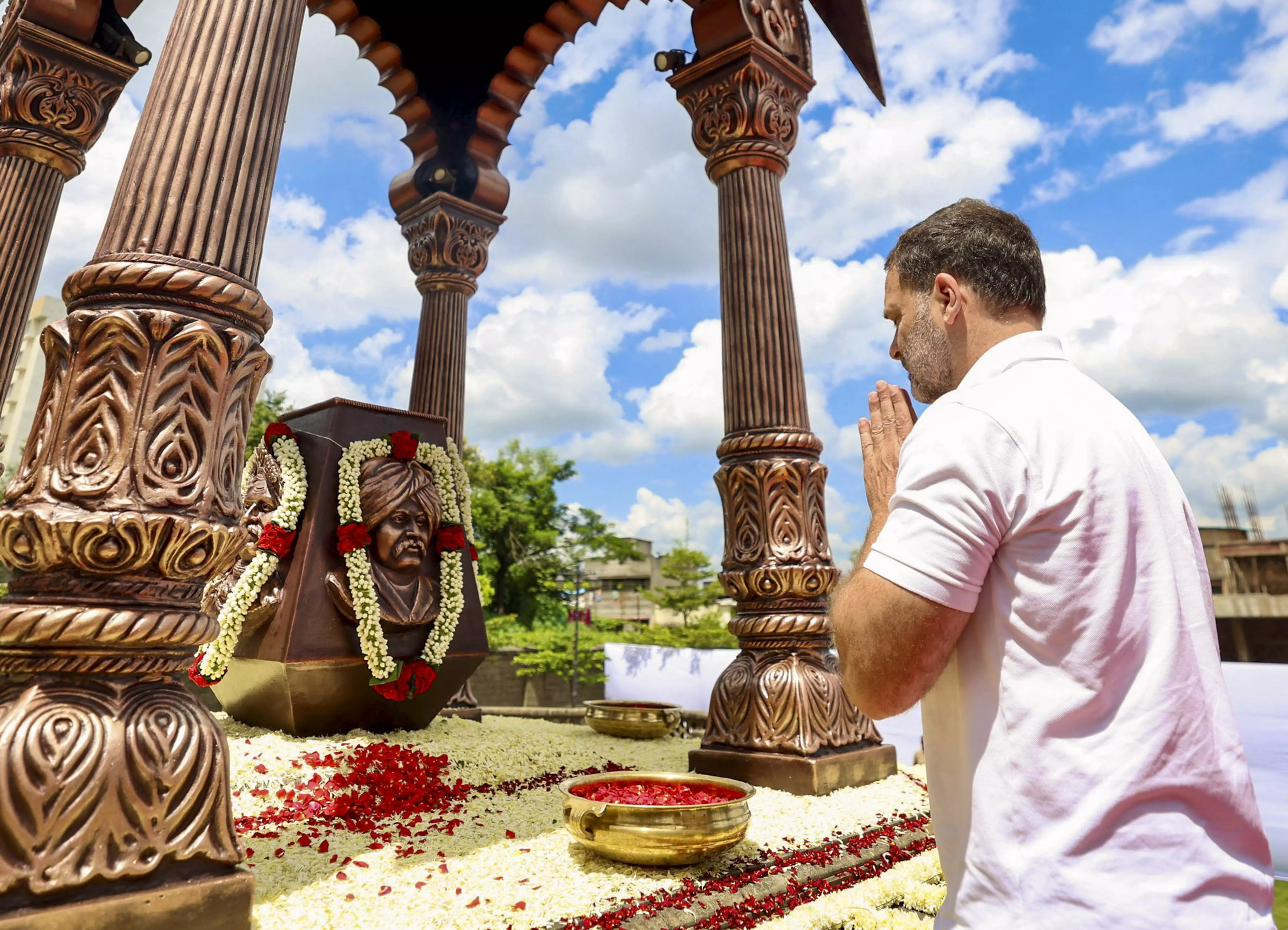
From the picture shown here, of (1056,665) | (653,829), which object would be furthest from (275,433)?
(1056,665)

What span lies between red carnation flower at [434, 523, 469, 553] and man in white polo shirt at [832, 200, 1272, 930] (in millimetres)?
4435

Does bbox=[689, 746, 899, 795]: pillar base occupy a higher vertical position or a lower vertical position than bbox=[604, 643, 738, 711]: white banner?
lower

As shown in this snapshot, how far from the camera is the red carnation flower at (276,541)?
184 inches

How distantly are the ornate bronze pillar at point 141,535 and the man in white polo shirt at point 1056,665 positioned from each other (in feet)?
6.72

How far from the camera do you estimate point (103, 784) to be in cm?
199

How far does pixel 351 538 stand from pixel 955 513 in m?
4.38

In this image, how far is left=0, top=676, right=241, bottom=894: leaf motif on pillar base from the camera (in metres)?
1.89

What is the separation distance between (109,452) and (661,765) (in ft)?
13.2

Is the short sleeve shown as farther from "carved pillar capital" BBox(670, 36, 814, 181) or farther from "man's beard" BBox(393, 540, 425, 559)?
"carved pillar capital" BBox(670, 36, 814, 181)

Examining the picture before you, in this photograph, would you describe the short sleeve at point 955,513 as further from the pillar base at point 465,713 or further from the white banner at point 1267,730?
the pillar base at point 465,713

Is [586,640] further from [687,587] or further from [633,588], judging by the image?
[633,588]

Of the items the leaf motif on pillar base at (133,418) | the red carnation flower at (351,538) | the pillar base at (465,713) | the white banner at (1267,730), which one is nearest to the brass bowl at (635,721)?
the pillar base at (465,713)

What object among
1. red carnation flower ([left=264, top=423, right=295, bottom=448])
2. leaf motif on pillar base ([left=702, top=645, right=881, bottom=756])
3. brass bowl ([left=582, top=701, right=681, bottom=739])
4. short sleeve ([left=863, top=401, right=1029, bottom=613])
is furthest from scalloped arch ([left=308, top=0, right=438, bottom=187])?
short sleeve ([left=863, top=401, right=1029, bottom=613])

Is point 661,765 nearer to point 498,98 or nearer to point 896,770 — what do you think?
point 896,770
